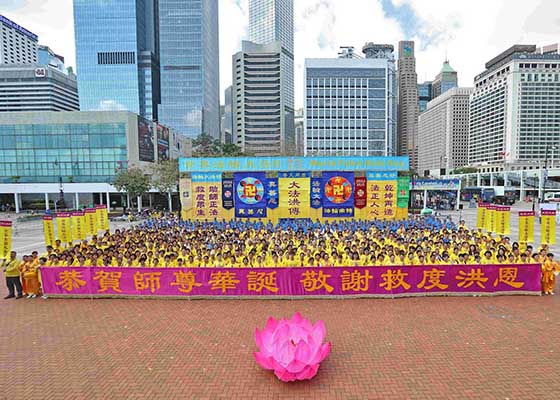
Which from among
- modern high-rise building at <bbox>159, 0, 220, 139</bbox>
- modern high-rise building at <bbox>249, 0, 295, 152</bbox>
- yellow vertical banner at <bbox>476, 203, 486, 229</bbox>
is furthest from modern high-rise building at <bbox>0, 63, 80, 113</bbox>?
yellow vertical banner at <bbox>476, 203, 486, 229</bbox>

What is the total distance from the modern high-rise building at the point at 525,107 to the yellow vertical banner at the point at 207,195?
9079 cm

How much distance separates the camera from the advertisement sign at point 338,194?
2102 centimetres

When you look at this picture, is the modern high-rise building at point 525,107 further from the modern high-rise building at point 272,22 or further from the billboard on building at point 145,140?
the modern high-rise building at point 272,22

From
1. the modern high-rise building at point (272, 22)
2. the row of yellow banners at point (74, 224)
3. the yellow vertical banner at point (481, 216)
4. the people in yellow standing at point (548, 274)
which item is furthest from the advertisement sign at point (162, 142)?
the modern high-rise building at point (272, 22)

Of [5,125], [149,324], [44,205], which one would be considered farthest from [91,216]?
[5,125]

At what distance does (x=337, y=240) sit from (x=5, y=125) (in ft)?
173

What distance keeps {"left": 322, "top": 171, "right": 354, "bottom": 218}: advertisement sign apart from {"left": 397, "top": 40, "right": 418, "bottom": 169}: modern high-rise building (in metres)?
152

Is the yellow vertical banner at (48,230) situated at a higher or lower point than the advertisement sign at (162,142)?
lower

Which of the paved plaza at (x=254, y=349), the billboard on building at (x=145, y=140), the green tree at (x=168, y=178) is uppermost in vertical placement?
the billboard on building at (x=145, y=140)

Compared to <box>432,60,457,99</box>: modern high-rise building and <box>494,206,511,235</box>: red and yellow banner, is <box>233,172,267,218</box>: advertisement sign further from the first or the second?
<box>432,60,457,99</box>: modern high-rise building

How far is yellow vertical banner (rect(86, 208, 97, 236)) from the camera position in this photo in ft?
54.6

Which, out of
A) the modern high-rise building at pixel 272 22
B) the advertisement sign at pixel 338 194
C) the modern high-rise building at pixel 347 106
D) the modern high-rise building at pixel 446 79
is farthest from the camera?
the modern high-rise building at pixel 446 79

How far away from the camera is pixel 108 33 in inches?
3504

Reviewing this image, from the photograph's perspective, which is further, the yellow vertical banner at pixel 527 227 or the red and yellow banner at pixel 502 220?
the red and yellow banner at pixel 502 220
